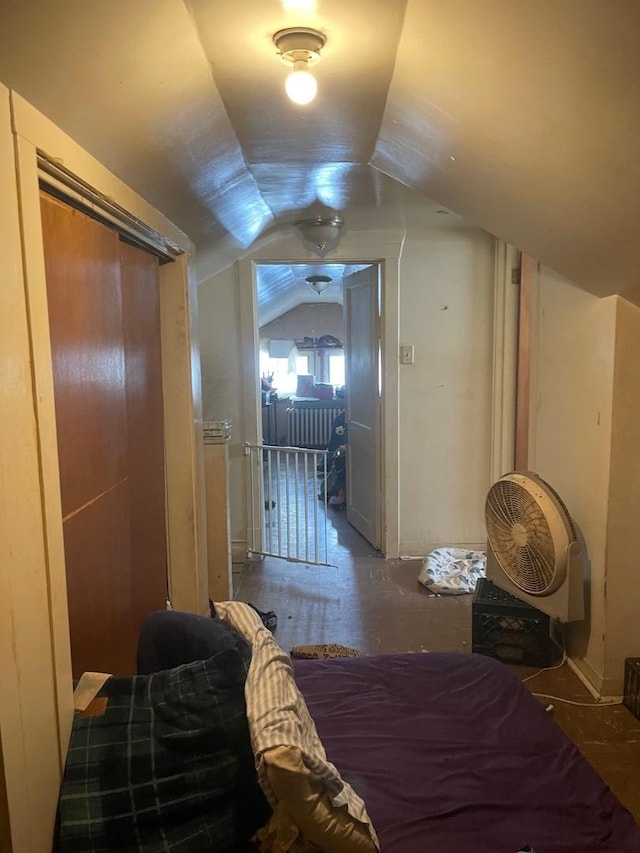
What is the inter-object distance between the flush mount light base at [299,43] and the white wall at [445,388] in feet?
8.79

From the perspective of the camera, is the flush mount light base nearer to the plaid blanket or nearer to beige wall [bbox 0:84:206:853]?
beige wall [bbox 0:84:206:853]

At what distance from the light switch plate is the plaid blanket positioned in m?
3.08

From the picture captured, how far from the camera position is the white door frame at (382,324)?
13.6 ft

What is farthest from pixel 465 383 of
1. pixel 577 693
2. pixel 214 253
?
pixel 577 693

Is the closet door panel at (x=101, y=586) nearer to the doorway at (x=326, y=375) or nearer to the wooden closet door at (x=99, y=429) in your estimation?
the wooden closet door at (x=99, y=429)

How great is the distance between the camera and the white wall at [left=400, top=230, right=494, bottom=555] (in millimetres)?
4184

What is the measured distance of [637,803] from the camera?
1937 millimetres

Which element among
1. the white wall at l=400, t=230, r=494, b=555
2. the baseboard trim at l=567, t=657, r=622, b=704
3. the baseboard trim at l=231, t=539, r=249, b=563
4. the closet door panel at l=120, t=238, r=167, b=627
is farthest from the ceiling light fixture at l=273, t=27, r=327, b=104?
the baseboard trim at l=231, t=539, r=249, b=563

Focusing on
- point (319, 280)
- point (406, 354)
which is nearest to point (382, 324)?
point (406, 354)

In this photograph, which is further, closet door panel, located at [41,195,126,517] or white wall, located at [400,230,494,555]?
white wall, located at [400,230,494,555]

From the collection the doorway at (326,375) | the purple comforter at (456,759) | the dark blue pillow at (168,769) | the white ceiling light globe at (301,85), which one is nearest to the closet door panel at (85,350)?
the dark blue pillow at (168,769)

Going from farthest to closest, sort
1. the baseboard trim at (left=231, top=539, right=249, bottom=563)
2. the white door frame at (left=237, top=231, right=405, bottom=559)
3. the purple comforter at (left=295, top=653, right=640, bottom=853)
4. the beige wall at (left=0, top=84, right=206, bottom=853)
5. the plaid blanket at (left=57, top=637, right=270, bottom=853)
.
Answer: the baseboard trim at (left=231, top=539, right=249, bottom=563)
the white door frame at (left=237, top=231, right=405, bottom=559)
the purple comforter at (left=295, top=653, right=640, bottom=853)
the plaid blanket at (left=57, top=637, right=270, bottom=853)
the beige wall at (left=0, top=84, right=206, bottom=853)

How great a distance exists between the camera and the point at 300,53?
1566 millimetres

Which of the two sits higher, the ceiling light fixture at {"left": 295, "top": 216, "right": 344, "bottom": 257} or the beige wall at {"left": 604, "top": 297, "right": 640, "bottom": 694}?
the ceiling light fixture at {"left": 295, "top": 216, "right": 344, "bottom": 257}
